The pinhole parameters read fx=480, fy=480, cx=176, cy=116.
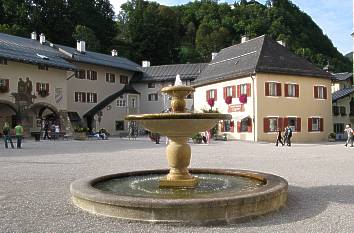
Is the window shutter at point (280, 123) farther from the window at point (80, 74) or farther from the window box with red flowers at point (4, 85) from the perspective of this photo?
the window box with red flowers at point (4, 85)

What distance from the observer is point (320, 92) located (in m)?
45.8

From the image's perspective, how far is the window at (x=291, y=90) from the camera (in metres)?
43.3

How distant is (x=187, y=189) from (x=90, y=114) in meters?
47.3

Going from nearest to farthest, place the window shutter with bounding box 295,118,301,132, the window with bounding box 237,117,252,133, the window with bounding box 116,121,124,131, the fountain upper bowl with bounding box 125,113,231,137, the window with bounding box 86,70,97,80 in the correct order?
the fountain upper bowl with bounding box 125,113,231,137 → the window with bounding box 237,117,252,133 → the window shutter with bounding box 295,118,301,132 → the window with bounding box 86,70,97,80 → the window with bounding box 116,121,124,131

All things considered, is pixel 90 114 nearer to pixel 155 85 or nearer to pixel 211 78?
pixel 155 85

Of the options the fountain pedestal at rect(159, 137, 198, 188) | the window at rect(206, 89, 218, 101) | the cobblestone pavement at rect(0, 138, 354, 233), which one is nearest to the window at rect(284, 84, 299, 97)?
the window at rect(206, 89, 218, 101)

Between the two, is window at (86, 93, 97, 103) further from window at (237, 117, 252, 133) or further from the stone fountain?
the stone fountain

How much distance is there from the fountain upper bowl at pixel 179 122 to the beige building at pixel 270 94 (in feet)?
105

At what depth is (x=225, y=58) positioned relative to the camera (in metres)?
50.6

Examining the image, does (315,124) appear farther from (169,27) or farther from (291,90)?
(169,27)

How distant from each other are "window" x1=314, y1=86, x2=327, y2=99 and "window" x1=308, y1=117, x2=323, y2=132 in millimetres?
2140

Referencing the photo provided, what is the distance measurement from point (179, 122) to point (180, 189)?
1.46 m

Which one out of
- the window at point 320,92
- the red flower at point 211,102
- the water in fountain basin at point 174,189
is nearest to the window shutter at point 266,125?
the window at point 320,92

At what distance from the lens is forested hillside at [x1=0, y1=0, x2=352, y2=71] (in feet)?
247
